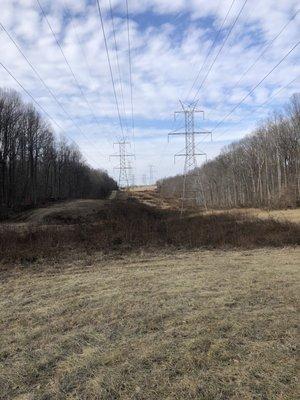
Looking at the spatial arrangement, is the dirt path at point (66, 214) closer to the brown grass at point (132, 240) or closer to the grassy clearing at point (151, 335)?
the brown grass at point (132, 240)

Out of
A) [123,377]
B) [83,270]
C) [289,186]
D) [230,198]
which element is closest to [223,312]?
[123,377]

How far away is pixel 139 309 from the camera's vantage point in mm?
6781

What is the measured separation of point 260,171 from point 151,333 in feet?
233

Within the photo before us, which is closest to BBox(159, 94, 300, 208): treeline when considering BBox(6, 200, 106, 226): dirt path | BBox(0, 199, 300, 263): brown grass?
BBox(6, 200, 106, 226): dirt path

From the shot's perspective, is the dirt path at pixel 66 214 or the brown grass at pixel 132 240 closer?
the brown grass at pixel 132 240

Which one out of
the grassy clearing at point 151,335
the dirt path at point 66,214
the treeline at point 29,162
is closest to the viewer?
the grassy clearing at point 151,335

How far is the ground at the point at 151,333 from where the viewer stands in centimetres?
409

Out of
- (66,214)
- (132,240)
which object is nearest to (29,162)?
(66,214)

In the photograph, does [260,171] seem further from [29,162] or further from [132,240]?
[132,240]

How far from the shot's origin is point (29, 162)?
223 ft

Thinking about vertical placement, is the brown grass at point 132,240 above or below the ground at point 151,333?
above

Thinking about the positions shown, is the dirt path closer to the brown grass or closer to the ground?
the brown grass

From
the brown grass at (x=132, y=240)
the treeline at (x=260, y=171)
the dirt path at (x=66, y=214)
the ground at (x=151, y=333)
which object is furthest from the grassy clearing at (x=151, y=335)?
the treeline at (x=260, y=171)

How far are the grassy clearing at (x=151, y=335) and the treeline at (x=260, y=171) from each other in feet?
137
